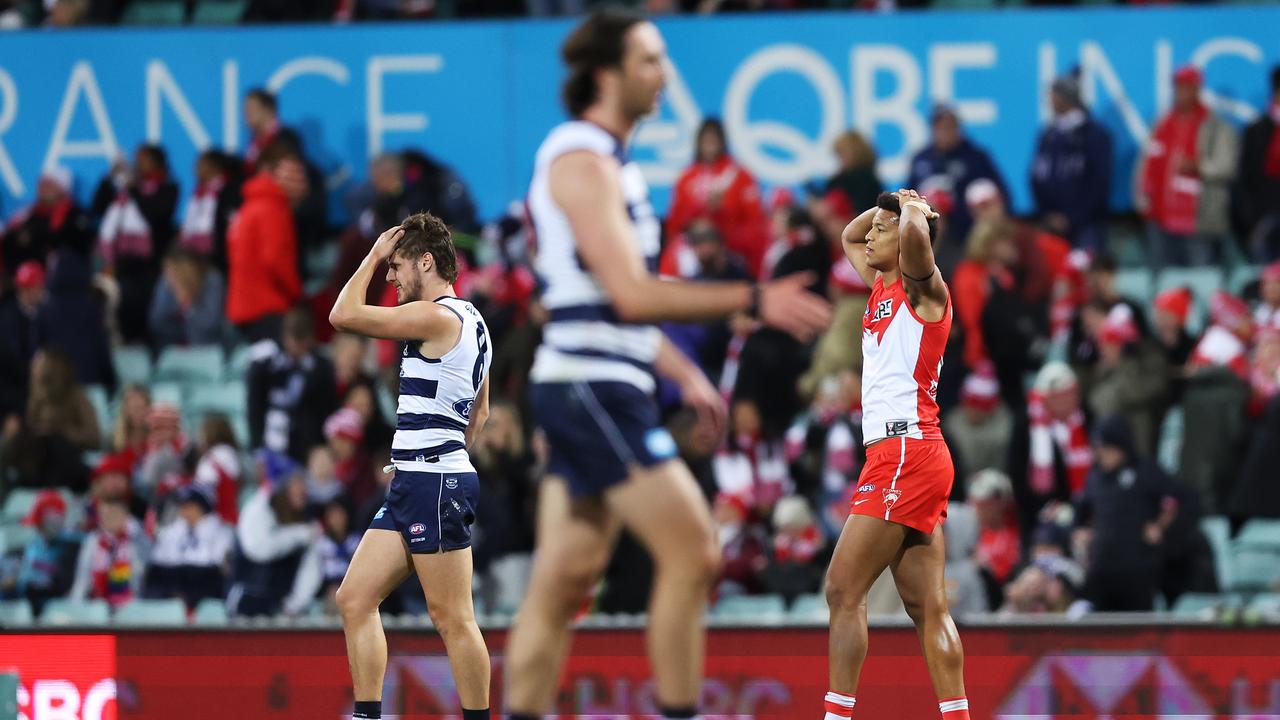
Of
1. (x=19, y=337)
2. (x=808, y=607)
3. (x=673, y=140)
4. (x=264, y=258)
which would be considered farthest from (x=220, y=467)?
(x=673, y=140)

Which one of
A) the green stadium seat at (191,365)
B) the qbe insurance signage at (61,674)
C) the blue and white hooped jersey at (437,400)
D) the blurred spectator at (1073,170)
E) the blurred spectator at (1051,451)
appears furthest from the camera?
the green stadium seat at (191,365)

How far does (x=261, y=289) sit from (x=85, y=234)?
6.47 feet

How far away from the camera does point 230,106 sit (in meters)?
17.4

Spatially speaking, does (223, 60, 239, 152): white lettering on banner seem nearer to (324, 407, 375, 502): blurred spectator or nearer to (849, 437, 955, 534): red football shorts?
(324, 407, 375, 502): blurred spectator

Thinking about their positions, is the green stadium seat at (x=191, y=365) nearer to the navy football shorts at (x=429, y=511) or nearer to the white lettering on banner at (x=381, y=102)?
the white lettering on banner at (x=381, y=102)

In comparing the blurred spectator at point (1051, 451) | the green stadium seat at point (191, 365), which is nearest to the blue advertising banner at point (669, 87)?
the green stadium seat at point (191, 365)

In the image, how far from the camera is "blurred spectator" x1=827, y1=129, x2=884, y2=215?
15164 millimetres

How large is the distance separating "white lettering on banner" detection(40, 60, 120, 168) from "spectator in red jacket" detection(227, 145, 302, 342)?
216 centimetres

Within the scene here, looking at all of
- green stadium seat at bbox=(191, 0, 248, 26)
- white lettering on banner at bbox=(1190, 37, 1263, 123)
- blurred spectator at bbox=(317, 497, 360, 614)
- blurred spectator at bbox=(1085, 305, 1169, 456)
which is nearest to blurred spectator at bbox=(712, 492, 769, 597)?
blurred spectator at bbox=(317, 497, 360, 614)

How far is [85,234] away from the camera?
55.6 ft

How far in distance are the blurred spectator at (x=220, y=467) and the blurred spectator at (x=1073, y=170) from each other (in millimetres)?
6375

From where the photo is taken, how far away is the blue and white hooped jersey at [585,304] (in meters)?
6.04

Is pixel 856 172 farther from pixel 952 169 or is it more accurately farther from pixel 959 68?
pixel 959 68

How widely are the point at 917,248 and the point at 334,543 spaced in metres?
6.33
